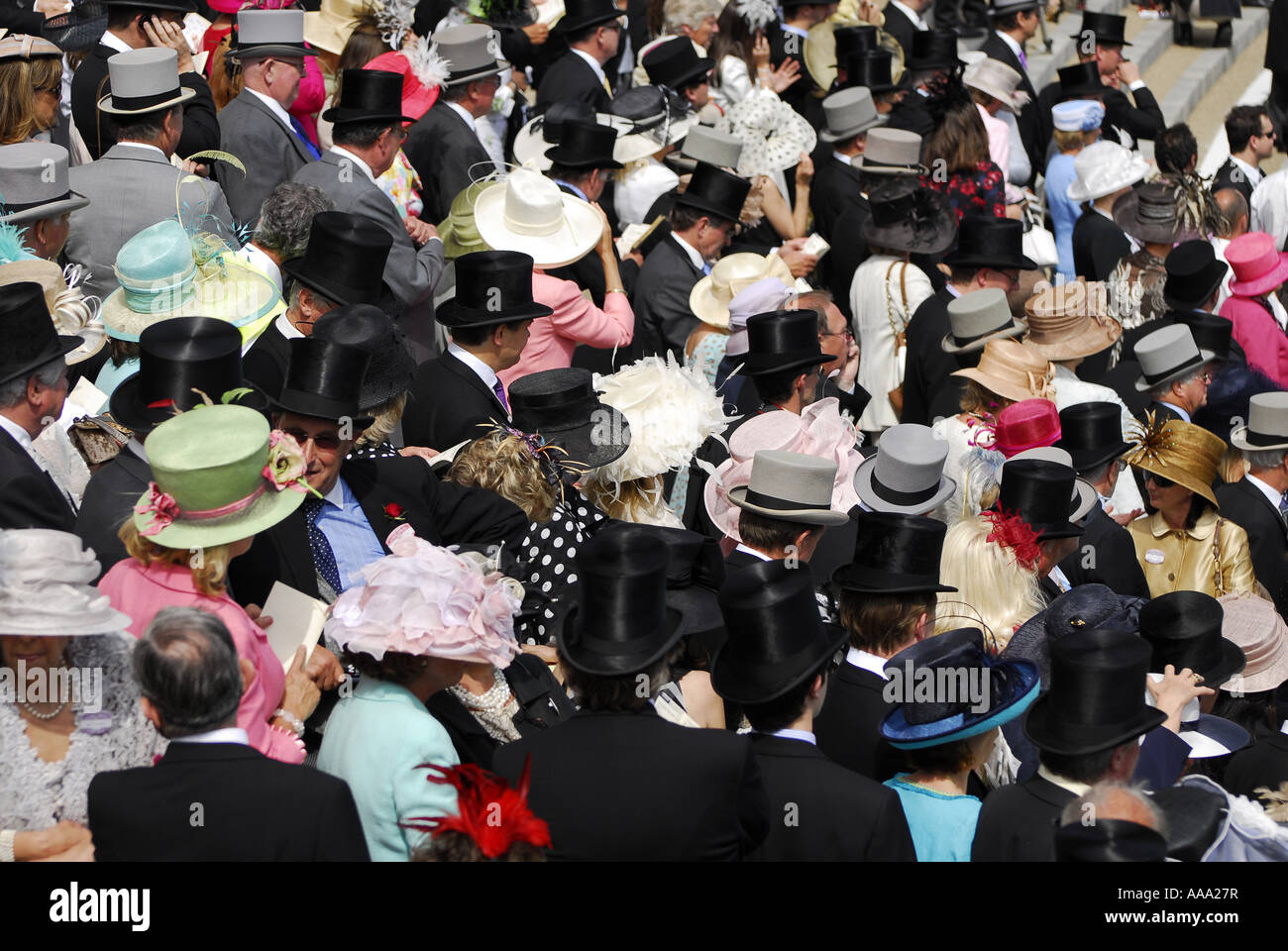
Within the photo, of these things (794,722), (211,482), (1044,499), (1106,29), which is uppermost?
(211,482)

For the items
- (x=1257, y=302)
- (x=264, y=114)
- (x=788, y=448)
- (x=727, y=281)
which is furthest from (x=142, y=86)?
(x=1257, y=302)

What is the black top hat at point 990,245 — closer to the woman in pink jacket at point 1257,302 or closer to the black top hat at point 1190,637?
the woman in pink jacket at point 1257,302

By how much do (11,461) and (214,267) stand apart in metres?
1.45

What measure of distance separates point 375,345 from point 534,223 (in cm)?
239

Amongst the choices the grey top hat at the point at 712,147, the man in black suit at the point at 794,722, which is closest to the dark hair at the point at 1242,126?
the grey top hat at the point at 712,147

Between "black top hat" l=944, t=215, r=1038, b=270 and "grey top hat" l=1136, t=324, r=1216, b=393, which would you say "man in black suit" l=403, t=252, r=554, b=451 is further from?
"grey top hat" l=1136, t=324, r=1216, b=393

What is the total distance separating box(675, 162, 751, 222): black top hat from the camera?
7406 mm

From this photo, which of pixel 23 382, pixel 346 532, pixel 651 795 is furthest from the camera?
pixel 346 532

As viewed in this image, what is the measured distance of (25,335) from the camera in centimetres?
428

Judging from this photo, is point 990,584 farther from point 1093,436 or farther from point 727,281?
point 727,281

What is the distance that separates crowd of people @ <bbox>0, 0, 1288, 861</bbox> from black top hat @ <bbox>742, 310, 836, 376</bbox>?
0.8 inches

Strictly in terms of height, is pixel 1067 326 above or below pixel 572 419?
below
